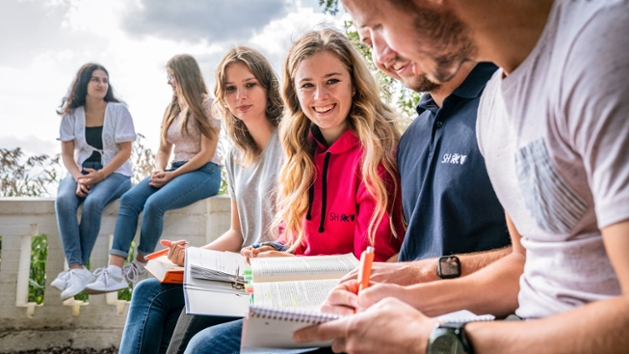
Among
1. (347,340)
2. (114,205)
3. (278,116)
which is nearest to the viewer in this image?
(347,340)

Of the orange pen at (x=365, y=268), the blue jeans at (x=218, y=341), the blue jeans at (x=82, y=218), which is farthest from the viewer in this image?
the blue jeans at (x=82, y=218)

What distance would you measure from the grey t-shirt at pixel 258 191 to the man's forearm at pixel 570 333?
5.46 ft

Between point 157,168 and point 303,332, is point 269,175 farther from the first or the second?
point 157,168

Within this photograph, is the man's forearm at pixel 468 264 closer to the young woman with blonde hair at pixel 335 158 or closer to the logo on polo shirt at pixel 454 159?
the logo on polo shirt at pixel 454 159

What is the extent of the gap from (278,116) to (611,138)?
2092 mm

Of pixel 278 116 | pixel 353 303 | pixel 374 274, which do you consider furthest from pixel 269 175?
pixel 353 303

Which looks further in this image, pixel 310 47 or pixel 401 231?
pixel 310 47

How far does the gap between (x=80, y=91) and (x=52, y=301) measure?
65.4 inches

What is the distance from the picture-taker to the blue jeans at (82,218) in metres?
3.73

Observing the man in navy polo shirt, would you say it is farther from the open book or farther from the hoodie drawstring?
the hoodie drawstring

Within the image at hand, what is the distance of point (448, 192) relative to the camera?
58.5 inches

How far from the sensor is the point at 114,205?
3967mm

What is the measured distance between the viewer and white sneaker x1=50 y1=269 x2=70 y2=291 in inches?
143


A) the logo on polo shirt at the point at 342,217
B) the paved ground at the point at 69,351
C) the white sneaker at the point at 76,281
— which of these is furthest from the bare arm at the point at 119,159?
the logo on polo shirt at the point at 342,217
